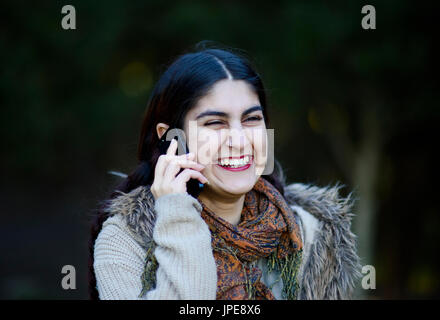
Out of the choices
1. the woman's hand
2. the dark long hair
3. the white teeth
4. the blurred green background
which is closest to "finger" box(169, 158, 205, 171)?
the woman's hand

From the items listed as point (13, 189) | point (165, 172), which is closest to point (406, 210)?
point (165, 172)

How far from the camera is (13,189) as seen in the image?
27.3ft

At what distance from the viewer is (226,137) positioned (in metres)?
2.11

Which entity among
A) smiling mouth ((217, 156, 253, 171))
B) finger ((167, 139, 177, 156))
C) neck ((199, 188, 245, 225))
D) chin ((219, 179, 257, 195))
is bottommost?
neck ((199, 188, 245, 225))

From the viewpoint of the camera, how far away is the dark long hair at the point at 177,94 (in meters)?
2.20

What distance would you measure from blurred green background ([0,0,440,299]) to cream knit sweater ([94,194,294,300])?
2995 mm

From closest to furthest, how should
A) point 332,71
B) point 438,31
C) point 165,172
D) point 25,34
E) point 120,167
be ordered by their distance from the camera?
point 165,172, point 438,31, point 332,71, point 25,34, point 120,167

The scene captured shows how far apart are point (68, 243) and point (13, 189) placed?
1436 mm

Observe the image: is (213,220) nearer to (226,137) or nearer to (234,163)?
(234,163)

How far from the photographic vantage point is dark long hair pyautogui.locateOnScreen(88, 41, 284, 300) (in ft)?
7.20

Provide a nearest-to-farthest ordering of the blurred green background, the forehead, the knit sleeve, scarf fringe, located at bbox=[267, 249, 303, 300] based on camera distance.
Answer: the knit sleeve → the forehead → scarf fringe, located at bbox=[267, 249, 303, 300] → the blurred green background

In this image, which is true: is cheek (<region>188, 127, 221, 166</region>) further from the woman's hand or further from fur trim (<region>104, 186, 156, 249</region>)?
fur trim (<region>104, 186, 156, 249</region>)

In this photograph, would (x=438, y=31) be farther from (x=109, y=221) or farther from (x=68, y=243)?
(x=68, y=243)

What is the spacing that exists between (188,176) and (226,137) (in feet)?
0.85
